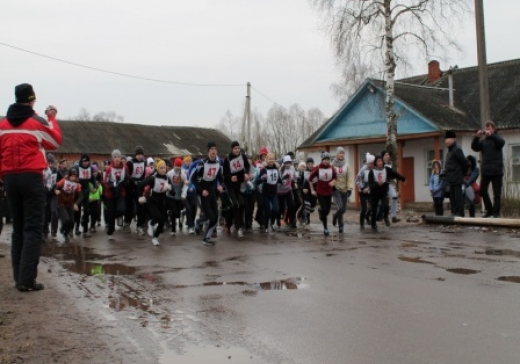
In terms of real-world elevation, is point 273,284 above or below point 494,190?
below

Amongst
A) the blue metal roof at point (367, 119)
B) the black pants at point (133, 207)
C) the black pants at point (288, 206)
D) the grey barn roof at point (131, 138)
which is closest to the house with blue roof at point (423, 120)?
the blue metal roof at point (367, 119)

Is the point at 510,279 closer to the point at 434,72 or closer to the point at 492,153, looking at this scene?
the point at 492,153

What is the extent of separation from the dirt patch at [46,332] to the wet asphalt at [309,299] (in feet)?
0.75

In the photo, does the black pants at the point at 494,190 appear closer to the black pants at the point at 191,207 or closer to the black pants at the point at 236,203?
the black pants at the point at 236,203

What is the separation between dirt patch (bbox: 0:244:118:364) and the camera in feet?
16.1

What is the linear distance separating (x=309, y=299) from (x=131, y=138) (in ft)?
179

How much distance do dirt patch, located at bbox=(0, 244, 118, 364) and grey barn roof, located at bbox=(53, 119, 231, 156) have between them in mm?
46834

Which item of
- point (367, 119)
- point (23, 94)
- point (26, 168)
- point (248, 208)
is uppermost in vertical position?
point (367, 119)

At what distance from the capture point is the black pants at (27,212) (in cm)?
733

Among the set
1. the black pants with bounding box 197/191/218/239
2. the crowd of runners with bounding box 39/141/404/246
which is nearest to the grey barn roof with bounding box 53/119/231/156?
the crowd of runners with bounding box 39/141/404/246

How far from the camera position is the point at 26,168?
7.33 metres

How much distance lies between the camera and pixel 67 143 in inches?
2101

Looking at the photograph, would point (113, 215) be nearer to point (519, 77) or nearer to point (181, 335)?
point (181, 335)

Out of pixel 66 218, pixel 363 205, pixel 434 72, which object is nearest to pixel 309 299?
pixel 66 218
